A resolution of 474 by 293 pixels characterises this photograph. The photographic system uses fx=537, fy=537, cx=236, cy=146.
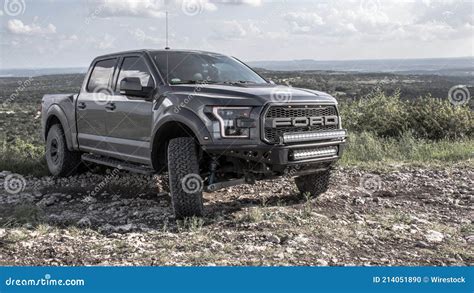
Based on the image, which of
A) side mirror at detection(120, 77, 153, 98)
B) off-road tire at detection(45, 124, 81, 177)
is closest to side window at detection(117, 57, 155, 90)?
side mirror at detection(120, 77, 153, 98)

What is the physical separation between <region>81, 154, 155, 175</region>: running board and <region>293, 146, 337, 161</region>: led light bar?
1.74 m

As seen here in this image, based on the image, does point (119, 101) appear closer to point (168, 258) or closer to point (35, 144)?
point (168, 258)

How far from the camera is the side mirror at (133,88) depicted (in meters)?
5.86

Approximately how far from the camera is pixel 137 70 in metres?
6.57

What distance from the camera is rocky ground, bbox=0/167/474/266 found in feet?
14.4

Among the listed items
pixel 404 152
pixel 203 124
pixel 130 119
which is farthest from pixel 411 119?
pixel 203 124

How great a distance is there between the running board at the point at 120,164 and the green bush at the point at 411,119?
7.52 meters

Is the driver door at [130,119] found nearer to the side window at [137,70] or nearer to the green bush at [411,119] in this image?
the side window at [137,70]

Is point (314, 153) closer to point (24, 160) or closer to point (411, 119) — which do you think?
point (24, 160)

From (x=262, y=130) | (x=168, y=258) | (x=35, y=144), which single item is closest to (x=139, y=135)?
(x=262, y=130)

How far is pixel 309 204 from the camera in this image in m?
6.33

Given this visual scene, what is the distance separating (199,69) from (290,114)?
1.51 metres

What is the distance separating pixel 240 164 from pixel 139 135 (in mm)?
1462

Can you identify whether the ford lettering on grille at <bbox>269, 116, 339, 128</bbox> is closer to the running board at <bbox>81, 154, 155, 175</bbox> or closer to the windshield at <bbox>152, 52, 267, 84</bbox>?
the windshield at <bbox>152, 52, 267, 84</bbox>
